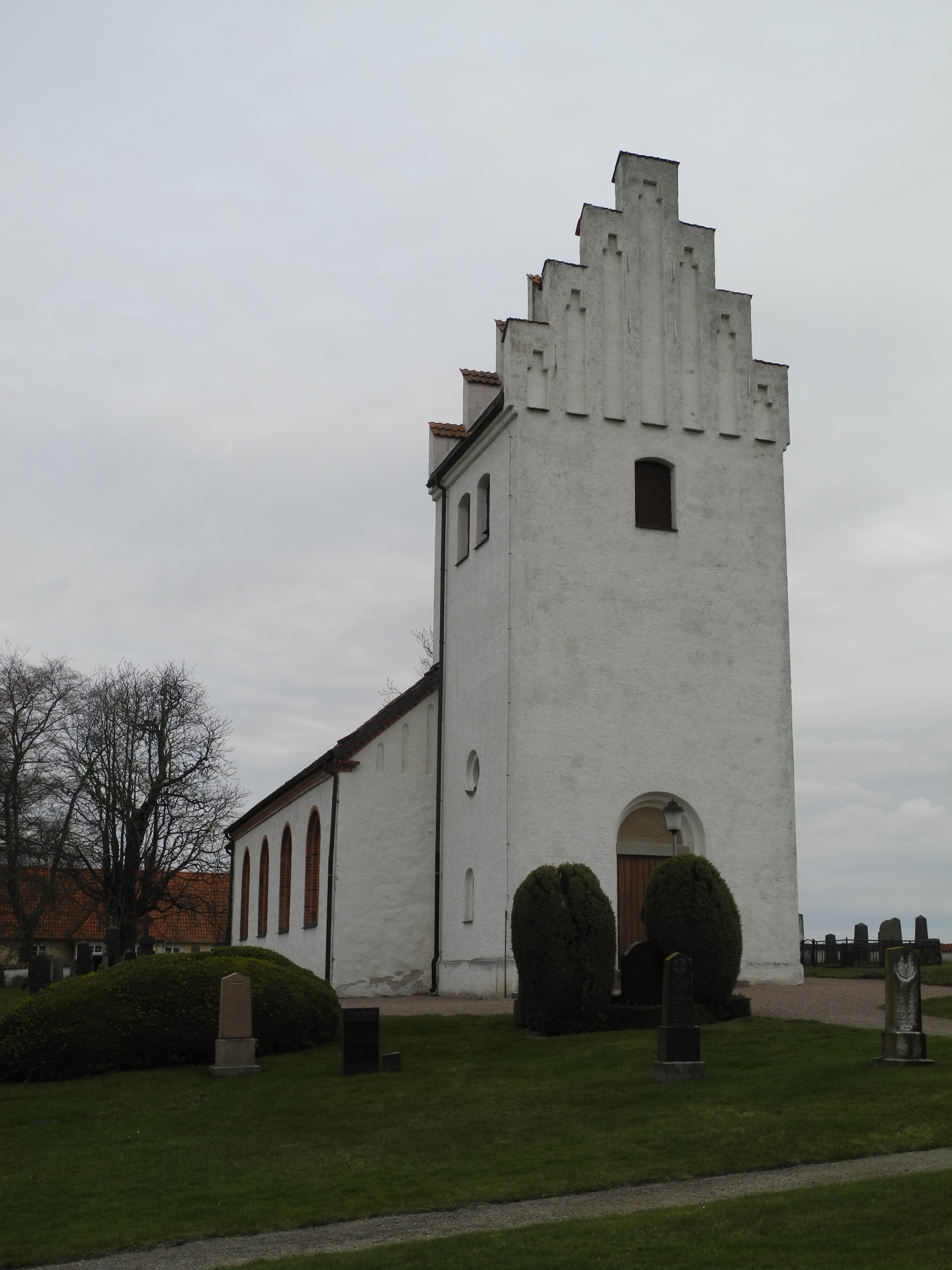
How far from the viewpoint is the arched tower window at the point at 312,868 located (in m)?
29.5

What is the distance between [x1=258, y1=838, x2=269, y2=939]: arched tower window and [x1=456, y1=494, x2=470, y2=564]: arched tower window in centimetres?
1280

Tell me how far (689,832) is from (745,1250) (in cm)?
1609

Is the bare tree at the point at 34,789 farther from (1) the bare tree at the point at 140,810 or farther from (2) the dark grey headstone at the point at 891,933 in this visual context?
(2) the dark grey headstone at the point at 891,933

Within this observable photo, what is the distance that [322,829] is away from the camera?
28.7 metres

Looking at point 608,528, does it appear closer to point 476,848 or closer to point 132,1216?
point 476,848

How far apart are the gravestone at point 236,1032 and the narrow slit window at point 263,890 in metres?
19.2

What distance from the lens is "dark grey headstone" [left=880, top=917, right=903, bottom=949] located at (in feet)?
95.3

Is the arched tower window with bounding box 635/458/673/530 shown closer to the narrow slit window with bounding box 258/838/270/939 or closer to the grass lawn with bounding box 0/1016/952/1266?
the grass lawn with bounding box 0/1016/952/1266

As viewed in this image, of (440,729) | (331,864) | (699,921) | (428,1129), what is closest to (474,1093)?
(428,1129)

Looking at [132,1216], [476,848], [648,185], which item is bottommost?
[132,1216]

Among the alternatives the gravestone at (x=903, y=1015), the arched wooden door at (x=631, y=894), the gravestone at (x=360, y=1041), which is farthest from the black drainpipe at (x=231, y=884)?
the gravestone at (x=903, y=1015)

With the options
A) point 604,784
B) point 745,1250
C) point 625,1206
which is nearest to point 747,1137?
point 625,1206

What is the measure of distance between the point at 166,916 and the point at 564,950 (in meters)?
37.0

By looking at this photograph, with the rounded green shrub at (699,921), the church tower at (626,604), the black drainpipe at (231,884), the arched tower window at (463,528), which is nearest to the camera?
the rounded green shrub at (699,921)
